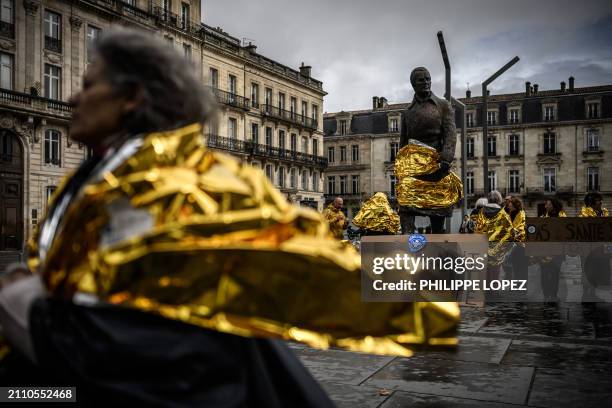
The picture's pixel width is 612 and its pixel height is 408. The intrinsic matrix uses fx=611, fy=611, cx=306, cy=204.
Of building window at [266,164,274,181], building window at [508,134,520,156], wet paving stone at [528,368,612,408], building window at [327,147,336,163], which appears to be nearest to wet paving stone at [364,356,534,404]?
wet paving stone at [528,368,612,408]

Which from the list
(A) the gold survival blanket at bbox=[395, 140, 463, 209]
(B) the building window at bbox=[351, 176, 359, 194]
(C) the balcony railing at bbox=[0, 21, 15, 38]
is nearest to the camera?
(A) the gold survival blanket at bbox=[395, 140, 463, 209]

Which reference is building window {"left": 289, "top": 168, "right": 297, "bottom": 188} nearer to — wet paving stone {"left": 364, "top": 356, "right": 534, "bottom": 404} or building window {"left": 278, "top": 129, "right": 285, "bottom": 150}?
building window {"left": 278, "top": 129, "right": 285, "bottom": 150}

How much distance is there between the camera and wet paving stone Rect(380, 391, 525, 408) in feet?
11.6

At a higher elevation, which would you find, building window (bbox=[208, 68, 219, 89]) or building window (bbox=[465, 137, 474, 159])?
building window (bbox=[208, 68, 219, 89])

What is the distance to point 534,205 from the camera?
207 ft

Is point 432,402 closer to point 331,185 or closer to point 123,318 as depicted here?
point 123,318

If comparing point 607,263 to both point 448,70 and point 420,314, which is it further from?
point 420,314

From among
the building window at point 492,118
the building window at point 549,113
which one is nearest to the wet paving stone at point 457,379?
the building window at point 492,118

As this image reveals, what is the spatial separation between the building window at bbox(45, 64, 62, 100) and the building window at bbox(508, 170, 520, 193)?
46.8 metres

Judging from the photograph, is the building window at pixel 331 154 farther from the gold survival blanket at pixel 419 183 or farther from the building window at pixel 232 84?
the gold survival blanket at pixel 419 183

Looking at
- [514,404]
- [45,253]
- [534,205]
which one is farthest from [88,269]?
[534,205]

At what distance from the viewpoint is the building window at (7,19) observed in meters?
29.3

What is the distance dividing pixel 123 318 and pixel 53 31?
34368 millimetres

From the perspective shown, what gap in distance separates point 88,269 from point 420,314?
719 mm
